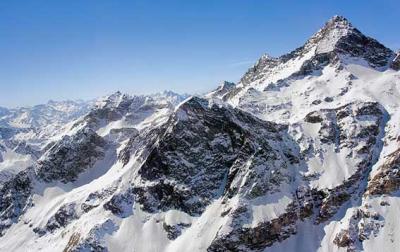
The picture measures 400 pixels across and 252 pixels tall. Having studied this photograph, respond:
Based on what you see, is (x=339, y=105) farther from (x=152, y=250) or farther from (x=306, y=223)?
(x=152, y=250)

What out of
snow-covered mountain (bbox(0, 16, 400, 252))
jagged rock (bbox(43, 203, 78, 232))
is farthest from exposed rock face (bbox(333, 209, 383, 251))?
jagged rock (bbox(43, 203, 78, 232))

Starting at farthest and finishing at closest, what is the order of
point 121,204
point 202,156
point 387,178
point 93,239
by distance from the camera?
point 121,204 < point 202,156 < point 93,239 < point 387,178

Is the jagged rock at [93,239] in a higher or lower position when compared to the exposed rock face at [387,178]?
higher

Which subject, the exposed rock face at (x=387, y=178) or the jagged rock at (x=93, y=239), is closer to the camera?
the exposed rock face at (x=387, y=178)

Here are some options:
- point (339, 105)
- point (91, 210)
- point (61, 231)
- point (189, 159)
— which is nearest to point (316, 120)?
point (339, 105)

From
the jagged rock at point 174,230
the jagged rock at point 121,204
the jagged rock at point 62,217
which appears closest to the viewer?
the jagged rock at point 174,230

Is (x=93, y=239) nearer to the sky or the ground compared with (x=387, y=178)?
nearer to the sky

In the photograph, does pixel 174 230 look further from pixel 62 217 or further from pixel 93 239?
pixel 62 217

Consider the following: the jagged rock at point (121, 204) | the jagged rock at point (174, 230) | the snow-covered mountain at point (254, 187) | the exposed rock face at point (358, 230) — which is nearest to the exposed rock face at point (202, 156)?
the snow-covered mountain at point (254, 187)

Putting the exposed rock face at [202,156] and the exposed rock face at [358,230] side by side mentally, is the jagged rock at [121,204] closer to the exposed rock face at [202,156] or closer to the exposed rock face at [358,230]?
the exposed rock face at [202,156]

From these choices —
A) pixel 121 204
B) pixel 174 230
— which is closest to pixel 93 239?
pixel 121 204

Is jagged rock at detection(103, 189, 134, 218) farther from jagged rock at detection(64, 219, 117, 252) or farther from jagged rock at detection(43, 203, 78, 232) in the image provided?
jagged rock at detection(43, 203, 78, 232)
